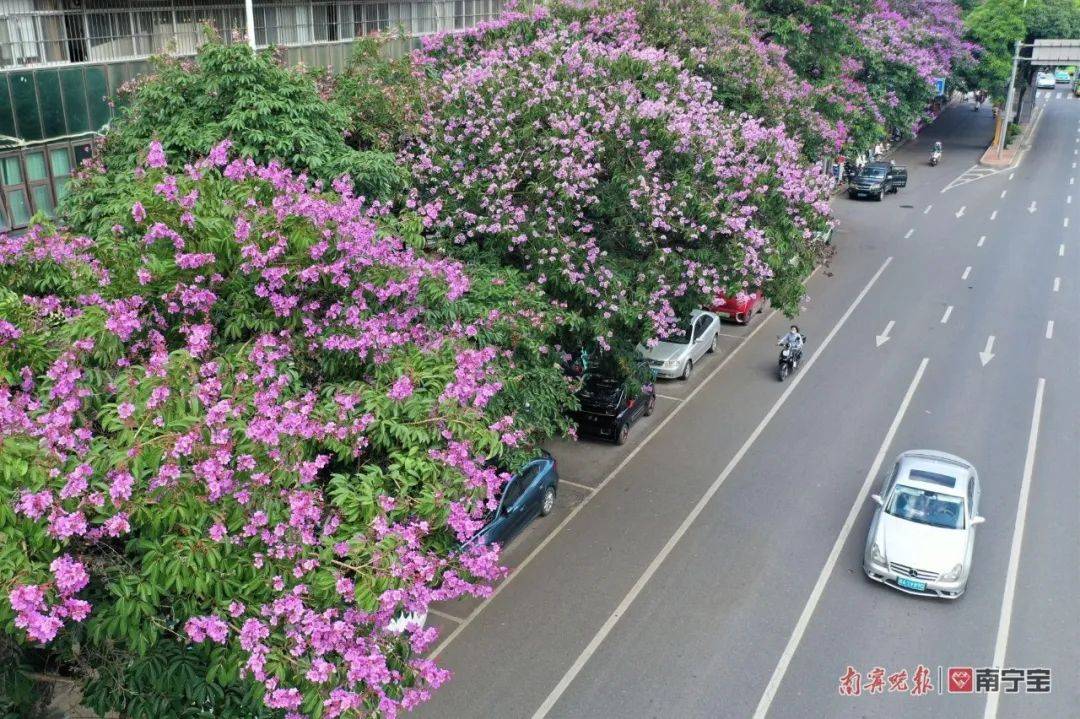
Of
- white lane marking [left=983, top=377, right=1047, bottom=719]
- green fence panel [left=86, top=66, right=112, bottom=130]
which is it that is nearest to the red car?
white lane marking [left=983, top=377, right=1047, bottom=719]

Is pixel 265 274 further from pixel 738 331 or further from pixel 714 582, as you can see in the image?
pixel 738 331

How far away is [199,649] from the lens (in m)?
6.75

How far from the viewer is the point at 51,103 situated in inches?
551

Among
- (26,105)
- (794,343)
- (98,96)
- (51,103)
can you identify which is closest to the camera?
(26,105)

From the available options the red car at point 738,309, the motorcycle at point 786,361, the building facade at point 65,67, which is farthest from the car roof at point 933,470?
the building facade at point 65,67

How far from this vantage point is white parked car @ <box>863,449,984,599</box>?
42.0 feet

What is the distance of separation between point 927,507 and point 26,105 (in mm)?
14744

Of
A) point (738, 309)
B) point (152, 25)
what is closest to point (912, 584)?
point (738, 309)

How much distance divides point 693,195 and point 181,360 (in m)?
9.00

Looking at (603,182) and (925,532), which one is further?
(603,182)

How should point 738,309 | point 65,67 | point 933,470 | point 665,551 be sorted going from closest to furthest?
point 65,67, point 665,551, point 933,470, point 738,309

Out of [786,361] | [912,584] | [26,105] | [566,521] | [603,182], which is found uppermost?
[26,105]

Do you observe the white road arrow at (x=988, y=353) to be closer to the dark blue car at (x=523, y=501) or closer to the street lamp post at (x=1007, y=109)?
the dark blue car at (x=523, y=501)

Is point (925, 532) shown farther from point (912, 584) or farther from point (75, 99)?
point (75, 99)
